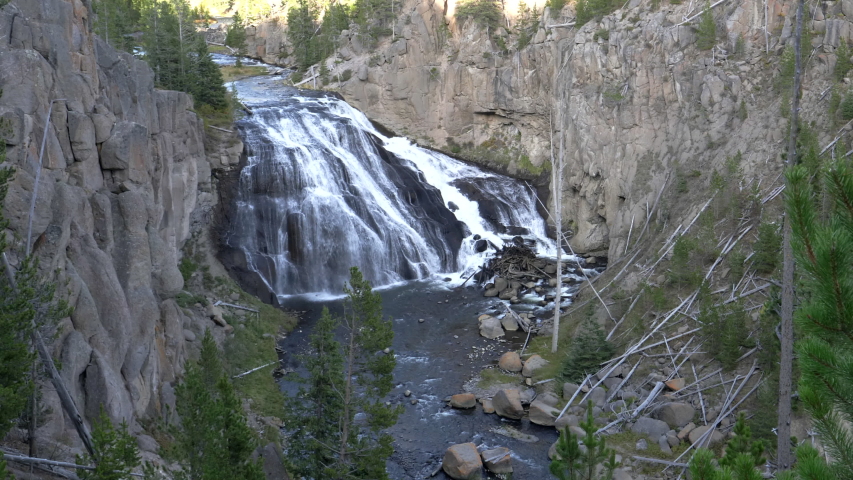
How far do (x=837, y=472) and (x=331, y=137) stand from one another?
136 ft

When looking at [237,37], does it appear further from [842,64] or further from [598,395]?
[598,395]

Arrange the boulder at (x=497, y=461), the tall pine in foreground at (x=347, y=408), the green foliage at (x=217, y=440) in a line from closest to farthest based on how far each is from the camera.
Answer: the green foliage at (x=217, y=440) → the tall pine in foreground at (x=347, y=408) → the boulder at (x=497, y=461)

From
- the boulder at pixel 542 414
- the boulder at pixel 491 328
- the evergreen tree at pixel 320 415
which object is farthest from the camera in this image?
the boulder at pixel 491 328

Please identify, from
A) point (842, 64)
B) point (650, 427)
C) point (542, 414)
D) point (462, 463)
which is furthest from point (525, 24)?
point (462, 463)

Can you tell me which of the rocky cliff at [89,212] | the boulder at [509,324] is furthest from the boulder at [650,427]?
the rocky cliff at [89,212]

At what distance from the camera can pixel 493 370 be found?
27.2 metres

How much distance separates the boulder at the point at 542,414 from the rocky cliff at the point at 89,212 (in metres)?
12.2

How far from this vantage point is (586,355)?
24656 mm

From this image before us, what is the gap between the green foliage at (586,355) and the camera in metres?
24.6

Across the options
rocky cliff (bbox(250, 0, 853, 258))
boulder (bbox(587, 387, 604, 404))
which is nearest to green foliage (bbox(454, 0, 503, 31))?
rocky cliff (bbox(250, 0, 853, 258))

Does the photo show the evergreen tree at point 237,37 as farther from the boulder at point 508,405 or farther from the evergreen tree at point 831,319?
the evergreen tree at point 831,319

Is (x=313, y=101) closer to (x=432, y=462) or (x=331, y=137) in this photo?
(x=331, y=137)

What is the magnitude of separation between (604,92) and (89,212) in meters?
30.1

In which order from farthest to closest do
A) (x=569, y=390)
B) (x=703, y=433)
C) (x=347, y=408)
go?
(x=569, y=390) < (x=703, y=433) < (x=347, y=408)
